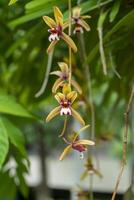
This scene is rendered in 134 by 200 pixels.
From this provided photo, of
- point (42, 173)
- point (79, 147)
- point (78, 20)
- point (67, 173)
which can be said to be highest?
point (78, 20)

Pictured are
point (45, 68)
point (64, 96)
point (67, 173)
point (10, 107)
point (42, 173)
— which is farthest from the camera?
point (67, 173)

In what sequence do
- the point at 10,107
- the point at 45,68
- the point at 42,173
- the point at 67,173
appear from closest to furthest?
the point at 10,107
the point at 45,68
the point at 42,173
the point at 67,173

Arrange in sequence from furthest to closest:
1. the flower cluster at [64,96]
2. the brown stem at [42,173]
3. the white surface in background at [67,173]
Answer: the white surface in background at [67,173]
the brown stem at [42,173]
the flower cluster at [64,96]

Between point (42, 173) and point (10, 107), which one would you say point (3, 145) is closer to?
point (10, 107)

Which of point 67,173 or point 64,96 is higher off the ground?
point 64,96

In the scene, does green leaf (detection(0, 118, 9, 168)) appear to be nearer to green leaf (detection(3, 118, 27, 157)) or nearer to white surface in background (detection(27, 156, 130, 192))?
green leaf (detection(3, 118, 27, 157))

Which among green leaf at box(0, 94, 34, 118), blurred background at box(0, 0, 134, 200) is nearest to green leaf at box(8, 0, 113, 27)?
blurred background at box(0, 0, 134, 200)

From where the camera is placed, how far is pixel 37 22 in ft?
2.38

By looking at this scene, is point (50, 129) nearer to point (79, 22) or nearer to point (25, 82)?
point (25, 82)

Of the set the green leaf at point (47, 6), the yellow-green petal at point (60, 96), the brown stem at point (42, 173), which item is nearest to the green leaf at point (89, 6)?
the green leaf at point (47, 6)

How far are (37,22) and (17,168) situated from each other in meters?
0.21

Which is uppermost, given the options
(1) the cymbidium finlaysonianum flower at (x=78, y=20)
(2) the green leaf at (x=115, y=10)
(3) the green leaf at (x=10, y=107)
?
(2) the green leaf at (x=115, y=10)

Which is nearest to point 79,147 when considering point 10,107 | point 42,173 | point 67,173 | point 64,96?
point 64,96

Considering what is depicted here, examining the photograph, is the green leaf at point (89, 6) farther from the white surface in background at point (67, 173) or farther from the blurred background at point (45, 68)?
the white surface in background at point (67, 173)
